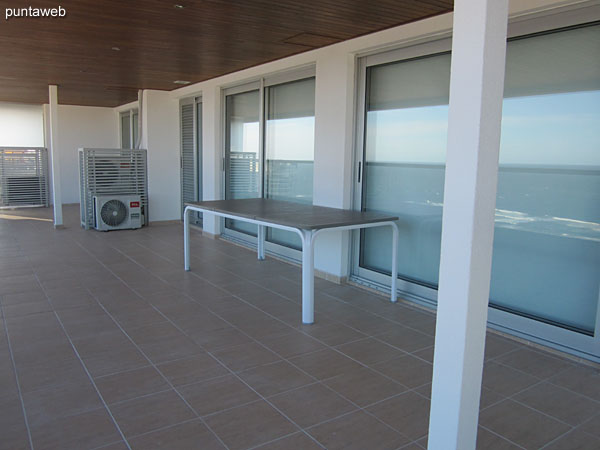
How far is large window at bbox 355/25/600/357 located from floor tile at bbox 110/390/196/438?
2.43 m

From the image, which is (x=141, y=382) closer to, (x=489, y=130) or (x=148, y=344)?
(x=148, y=344)

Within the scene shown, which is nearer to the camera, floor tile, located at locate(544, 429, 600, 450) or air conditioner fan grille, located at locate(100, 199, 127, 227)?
floor tile, located at locate(544, 429, 600, 450)

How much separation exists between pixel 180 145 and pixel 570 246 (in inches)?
287

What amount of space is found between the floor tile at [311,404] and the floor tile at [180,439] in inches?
→ 16.8

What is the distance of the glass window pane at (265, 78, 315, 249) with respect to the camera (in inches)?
227

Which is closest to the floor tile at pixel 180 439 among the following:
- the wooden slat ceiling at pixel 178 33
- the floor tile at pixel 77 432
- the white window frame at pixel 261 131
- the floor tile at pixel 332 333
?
the floor tile at pixel 77 432

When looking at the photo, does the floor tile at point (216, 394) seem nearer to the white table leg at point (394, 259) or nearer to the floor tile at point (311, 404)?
the floor tile at point (311, 404)

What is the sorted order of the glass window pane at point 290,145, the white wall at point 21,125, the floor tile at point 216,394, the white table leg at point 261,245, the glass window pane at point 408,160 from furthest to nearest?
the white wall at point 21,125 → the white table leg at point 261,245 → the glass window pane at point 290,145 → the glass window pane at point 408,160 → the floor tile at point 216,394

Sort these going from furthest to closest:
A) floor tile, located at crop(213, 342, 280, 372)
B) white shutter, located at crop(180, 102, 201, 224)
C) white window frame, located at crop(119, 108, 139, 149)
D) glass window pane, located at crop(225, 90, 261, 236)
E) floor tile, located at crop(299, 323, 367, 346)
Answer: white window frame, located at crop(119, 108, 139, 149), white shutter, located at crop(180, 102, 201, 224), glass window pane, located at crop(225, 90, 261, 236), floor tile, located at crop(299, 323, 367, 346), floor tile, located at crop(213, 342, 280, 372)

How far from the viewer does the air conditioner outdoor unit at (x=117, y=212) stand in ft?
26.2

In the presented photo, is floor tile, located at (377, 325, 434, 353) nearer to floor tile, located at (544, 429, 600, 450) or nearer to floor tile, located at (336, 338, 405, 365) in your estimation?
floor tile, located at (336, 338, 405, 365)

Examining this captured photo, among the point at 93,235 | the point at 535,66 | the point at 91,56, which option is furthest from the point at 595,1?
the point at 93,235

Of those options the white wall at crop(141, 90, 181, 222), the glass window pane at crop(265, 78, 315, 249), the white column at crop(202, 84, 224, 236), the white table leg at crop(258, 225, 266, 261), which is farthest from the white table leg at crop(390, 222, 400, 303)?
the white wall at crop(141, 90, 181, 222)

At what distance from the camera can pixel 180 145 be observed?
355 inches
